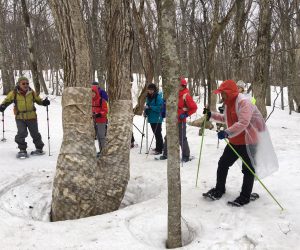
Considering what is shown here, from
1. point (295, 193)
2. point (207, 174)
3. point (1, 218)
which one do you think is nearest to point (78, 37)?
point (1, 218)

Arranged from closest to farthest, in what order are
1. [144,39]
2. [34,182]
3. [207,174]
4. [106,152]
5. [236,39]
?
[106,152] → [34,182] → [207,174] → [236,39] → [144,39]

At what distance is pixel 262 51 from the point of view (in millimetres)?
9453

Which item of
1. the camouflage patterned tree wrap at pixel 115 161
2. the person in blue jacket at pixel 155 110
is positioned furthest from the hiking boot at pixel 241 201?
the person in blue jacket at pixel 155 110

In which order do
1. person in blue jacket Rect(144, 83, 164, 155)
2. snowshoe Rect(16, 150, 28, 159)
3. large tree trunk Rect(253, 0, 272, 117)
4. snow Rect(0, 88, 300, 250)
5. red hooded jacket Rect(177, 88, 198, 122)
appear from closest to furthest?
snow Rect(0, 88, 300, 250) → red hooded jacket Rect(177, 88, 198, 122) → snowshoe Rect(16, 150, 28, 159) → person in blue jacket Rect(144, 83, 164, 155) → large tree trunk Rect(253, 0, 272, 117)

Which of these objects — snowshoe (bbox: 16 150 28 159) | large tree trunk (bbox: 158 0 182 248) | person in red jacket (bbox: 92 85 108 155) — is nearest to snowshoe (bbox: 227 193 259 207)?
large tree trunk (bbox: 158 0 182 248)

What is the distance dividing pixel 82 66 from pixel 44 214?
7.43 ft

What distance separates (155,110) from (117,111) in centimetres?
273

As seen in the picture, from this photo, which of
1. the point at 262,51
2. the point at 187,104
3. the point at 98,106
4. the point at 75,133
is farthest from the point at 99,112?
the point at 262,51

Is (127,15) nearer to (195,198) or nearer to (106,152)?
(106,152)

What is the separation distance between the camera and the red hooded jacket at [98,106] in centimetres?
721

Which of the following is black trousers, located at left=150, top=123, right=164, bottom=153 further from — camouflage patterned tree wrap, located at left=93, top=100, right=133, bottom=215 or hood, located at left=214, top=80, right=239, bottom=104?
hood, located at left=214, top=80, right=239, bottom=104

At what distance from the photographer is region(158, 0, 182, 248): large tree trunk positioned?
2.88 metres

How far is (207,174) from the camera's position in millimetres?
6043

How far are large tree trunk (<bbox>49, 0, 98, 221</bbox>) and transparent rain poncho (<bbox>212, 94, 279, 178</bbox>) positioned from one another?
2027mm
